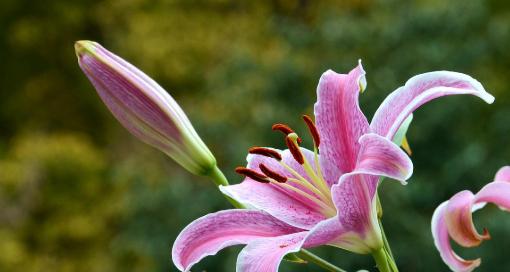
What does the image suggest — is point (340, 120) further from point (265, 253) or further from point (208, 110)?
point (208, 110)

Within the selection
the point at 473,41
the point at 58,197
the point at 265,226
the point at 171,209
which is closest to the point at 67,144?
the point at 58,197

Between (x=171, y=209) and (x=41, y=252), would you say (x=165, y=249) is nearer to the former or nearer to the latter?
(x=171, y=209)

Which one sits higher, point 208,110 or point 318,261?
point 318,261

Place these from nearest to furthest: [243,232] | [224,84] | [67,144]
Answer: [243,232]
[224,84]
[67,144]

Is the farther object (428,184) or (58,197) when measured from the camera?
(58,197)

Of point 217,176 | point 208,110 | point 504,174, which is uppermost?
point 504,174

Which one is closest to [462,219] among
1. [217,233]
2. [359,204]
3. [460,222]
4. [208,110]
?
[460,222]
